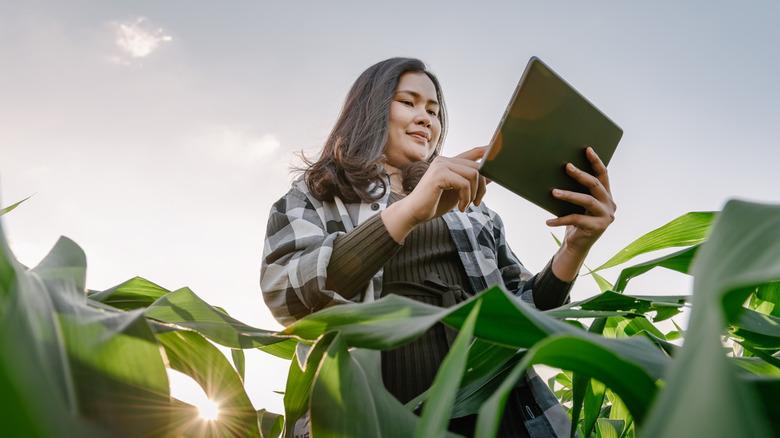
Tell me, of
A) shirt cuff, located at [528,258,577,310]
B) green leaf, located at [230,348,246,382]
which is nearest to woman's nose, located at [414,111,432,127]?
shirt cuff, located at [528,258,577,310]

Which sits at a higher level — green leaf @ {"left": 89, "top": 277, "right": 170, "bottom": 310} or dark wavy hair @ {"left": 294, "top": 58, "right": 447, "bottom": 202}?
dark wavy hair @ {"left": 294, "top": 58, "right": 447, "bottom": 202}

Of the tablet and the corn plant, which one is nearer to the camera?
the corn plant

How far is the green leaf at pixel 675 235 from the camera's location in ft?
1.23

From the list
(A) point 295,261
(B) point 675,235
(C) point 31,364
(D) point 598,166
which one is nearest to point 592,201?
(D) point 598,166

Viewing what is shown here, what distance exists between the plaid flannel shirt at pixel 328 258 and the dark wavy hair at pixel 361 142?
0.02 meters

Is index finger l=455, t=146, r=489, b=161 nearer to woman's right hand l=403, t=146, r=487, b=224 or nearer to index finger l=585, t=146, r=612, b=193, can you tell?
woman's right hand l=403, t=146, r=487, b=224

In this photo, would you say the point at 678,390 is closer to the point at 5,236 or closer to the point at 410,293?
the point at 5,236

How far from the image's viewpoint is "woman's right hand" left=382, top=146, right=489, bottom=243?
1.98 ft

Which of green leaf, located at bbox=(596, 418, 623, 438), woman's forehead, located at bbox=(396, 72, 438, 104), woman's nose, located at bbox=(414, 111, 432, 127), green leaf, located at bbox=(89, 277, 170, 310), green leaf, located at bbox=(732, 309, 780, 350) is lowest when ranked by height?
green leaf, located at bbox=(596, 418, 623, 438)

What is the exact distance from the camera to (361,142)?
1.06 meters

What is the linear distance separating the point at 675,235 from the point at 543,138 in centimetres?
20

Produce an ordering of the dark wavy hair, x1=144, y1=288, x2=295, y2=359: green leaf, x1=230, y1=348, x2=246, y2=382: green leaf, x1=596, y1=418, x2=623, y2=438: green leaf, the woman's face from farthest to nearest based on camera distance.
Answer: the woman's face, the dark wavy hair, x1=596, y1=418, x2=623, y2=438: green leaf, x1=230, y1=348, x2=246, y2=382: green leaf, x1=144, y1=288, x2=295, y2=359: green leaf

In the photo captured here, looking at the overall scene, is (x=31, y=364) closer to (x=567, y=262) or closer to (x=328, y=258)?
(x=328, y=258)

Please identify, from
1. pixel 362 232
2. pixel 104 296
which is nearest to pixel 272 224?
pixel 362 232
